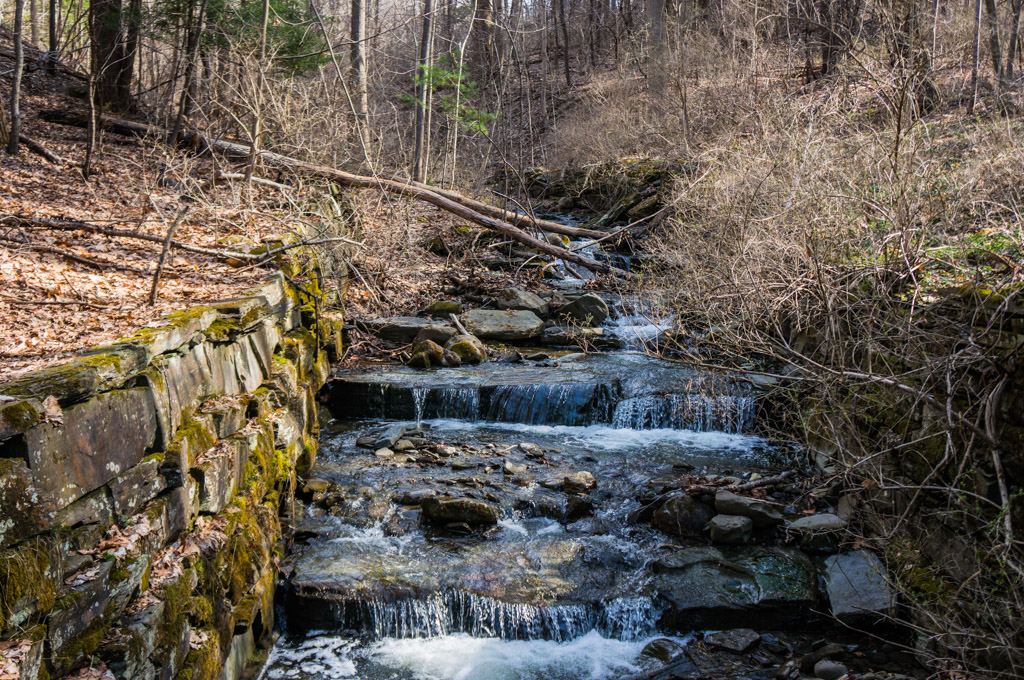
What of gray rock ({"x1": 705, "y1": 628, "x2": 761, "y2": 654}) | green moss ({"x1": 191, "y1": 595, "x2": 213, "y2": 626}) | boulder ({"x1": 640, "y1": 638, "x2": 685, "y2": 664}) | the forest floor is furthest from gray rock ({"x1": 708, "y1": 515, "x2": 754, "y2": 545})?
the forest floor

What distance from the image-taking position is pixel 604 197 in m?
17.6

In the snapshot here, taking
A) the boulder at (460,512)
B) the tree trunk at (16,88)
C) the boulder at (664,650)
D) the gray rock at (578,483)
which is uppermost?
the tree trunk at (16,88)

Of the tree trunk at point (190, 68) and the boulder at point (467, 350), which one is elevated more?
the tree trunk at point (190, 68)

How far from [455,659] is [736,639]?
6.47 feet

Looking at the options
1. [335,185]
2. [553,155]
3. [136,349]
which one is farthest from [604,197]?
[136,349]

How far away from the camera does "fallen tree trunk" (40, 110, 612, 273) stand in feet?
35.2

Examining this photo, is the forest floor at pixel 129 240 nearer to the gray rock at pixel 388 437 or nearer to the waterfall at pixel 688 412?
the gray rock at pixel 388 437

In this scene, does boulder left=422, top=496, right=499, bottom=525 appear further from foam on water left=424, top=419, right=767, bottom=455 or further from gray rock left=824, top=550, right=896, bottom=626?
gray rock left=824, top=550, right=896, bottom=626

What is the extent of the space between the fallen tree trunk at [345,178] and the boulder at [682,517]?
21.1 ft

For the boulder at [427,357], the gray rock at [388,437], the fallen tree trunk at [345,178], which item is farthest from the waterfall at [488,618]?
the fallen tree trunk at [345,178]

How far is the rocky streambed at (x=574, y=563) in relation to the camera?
200 inches

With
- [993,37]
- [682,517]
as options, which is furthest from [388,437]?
[993,37]

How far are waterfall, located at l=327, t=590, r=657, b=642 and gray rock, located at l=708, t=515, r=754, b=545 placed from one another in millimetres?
1060

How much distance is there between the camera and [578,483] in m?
6.95
